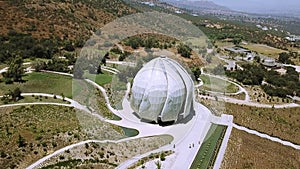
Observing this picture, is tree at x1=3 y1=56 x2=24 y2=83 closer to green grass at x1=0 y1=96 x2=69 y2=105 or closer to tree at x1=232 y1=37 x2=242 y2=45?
green grass at x1=0 y1=96 x2=69 y2=105

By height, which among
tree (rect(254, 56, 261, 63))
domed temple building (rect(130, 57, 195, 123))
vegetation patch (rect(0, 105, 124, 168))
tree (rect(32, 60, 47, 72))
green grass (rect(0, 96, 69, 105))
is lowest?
tree (rect(254, 56, 261, 63))

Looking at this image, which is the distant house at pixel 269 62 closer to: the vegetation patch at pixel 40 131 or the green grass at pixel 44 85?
the green grass at pixel 44 85

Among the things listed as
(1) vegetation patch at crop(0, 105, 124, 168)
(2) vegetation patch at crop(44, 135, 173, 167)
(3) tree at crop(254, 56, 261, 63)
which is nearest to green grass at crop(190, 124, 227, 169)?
(2) vegetation patch at crop(44, 135, 173, 167)

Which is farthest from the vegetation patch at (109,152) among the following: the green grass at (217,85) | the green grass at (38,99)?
the green grass at (217,85)

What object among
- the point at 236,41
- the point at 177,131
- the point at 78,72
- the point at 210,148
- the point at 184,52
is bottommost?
the point at 210,148

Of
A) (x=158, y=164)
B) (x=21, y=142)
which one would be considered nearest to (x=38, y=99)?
(x=21, y=142)

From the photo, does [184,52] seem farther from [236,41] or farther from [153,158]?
[153,158]
